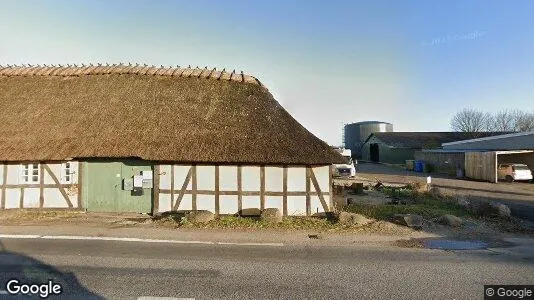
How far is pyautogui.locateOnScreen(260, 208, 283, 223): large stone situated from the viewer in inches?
478

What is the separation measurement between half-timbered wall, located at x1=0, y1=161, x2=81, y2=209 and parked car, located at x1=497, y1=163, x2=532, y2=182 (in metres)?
30.4

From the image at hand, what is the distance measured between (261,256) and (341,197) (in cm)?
956

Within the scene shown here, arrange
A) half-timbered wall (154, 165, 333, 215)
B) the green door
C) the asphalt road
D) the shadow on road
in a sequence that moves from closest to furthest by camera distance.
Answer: the shadow on road, the asphalt road, half-timbered wall (154, 165, 333, 215), the green door

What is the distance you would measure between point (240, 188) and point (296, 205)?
2269mm

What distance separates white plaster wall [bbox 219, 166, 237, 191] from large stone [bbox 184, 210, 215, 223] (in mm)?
1270

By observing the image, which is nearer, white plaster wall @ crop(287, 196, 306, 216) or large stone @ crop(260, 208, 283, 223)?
large stone @ crop(260, 208, 283, 223)

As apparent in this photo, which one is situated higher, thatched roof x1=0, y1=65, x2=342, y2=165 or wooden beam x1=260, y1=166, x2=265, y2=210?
thatched roof x1=0, y1=65, x2=342, y2=165

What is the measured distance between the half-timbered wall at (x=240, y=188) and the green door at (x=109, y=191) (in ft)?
4.39

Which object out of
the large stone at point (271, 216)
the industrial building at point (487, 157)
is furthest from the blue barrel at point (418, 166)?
the large stone at point (271, 216)

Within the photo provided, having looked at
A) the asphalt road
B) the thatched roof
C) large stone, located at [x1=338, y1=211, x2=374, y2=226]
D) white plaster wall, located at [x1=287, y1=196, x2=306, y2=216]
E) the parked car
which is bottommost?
the asphalt road

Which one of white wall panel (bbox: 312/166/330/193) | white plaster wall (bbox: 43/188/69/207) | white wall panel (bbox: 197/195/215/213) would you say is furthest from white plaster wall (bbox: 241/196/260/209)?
white plaster wall (bbox: 43/188/69/207)

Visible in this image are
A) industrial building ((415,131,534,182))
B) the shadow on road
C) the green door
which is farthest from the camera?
industrial building ((415,131,534,182))

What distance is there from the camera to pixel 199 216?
1206 centimetres

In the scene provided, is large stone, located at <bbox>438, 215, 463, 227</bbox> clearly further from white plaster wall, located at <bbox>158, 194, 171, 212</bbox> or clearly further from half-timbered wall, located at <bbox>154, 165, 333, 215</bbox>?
white plaster wall, located at <bbox>158, 194, 171, 212</bbox>
